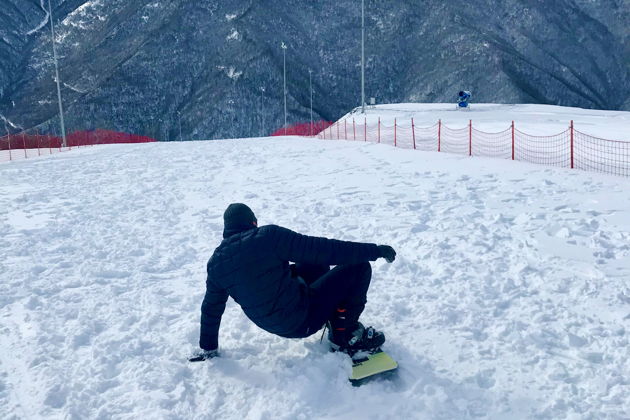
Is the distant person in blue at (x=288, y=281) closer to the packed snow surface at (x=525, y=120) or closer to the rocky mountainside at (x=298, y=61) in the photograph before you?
the packed snow surface at (x=525, y=120)

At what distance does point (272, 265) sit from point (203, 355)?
3.78ft

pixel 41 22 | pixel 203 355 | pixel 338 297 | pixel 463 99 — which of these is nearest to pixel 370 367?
pixel 338 297


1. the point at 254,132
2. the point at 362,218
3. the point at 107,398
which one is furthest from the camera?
the point at 254,132

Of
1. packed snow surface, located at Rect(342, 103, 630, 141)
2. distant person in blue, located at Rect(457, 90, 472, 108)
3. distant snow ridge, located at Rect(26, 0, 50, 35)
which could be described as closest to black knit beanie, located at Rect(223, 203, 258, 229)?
packed snow surface, located at Rect(342, 103, 630, 141)

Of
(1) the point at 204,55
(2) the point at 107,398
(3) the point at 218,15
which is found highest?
(3) the point at 218,15

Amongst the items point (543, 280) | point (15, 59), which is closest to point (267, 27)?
point (15, 59)

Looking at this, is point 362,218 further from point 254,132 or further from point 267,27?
point 267,27

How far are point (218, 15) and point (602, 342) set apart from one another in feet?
355

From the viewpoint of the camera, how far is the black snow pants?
Answer: 4133mm

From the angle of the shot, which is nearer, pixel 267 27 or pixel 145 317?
pixel 145 317

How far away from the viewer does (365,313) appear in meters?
5.23

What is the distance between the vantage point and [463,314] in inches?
199

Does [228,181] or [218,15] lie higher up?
[218,15]

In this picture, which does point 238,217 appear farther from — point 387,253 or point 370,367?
point 370,367
